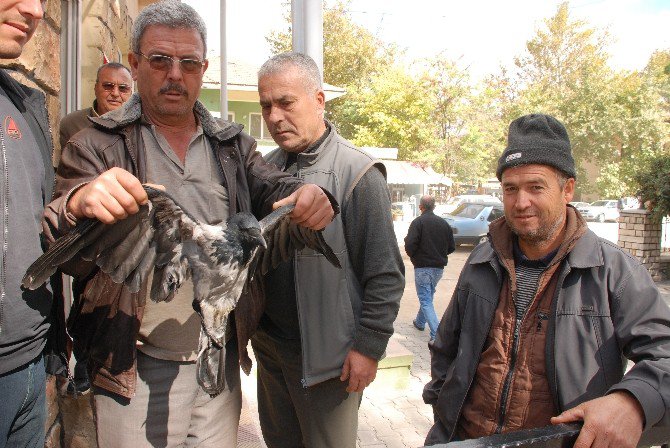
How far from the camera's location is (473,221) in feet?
61.0

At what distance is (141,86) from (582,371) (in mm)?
1948

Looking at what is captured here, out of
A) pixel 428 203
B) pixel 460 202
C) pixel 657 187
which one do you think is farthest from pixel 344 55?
pixel 428 203

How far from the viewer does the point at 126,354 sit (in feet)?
6.14

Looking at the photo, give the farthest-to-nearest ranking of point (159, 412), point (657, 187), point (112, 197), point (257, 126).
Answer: point (257, 126) → point (657, 187) → point (159, 412) → point (112, 197)

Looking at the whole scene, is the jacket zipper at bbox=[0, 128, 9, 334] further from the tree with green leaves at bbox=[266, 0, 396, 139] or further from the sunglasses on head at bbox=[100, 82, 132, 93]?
the tree with green leaves at bbox=[266, 0, 396, 139]

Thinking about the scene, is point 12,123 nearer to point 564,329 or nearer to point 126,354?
point 126,354

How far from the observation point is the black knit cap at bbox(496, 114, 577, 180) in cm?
208

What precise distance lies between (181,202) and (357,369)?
111 cm

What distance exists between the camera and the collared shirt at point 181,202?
197 centimetres

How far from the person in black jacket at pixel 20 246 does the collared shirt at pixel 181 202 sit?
0.36 meters

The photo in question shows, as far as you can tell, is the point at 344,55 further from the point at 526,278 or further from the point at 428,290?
the point at 526,278

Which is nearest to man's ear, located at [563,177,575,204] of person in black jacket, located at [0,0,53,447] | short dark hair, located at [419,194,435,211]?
person in black jacket, located at [0,0,53,447]

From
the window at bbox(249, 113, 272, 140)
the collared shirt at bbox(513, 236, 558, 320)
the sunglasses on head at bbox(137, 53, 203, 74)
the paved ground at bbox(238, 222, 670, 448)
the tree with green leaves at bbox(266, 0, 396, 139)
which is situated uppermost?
the tree with green leaves at bbox(266, 0, 396, 139)

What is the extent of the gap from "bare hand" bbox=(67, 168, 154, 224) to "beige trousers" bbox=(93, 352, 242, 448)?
73 centimetres
